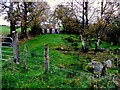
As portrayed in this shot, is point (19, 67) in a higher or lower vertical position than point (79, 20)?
lower

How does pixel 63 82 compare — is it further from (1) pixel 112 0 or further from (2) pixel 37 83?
(1) pixel 112 0

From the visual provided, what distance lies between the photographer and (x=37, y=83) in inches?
190

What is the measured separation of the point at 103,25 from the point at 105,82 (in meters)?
9.45

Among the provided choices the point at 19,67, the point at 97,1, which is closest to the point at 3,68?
the point at 19,67

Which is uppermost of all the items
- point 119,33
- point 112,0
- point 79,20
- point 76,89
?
point 112,0

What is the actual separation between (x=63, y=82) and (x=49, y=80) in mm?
561

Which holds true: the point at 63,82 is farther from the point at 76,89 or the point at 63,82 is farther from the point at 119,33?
the point at 119,33

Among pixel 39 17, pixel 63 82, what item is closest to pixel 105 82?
pixel 63 82

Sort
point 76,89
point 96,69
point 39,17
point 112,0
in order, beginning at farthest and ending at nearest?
point 39,17 → point 112,0 → point 96,69 → point 76,89

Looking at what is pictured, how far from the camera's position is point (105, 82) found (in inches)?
192

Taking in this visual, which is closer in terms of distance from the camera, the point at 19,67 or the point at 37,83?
the point at 37,83

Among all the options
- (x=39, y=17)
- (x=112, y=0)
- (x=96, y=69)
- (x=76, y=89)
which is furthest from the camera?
(x=39, y=17)

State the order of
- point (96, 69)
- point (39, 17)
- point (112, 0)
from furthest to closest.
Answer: point (39, 17) < point (112, 0) < point (96, 69)

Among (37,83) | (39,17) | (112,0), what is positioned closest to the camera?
(37,83)
